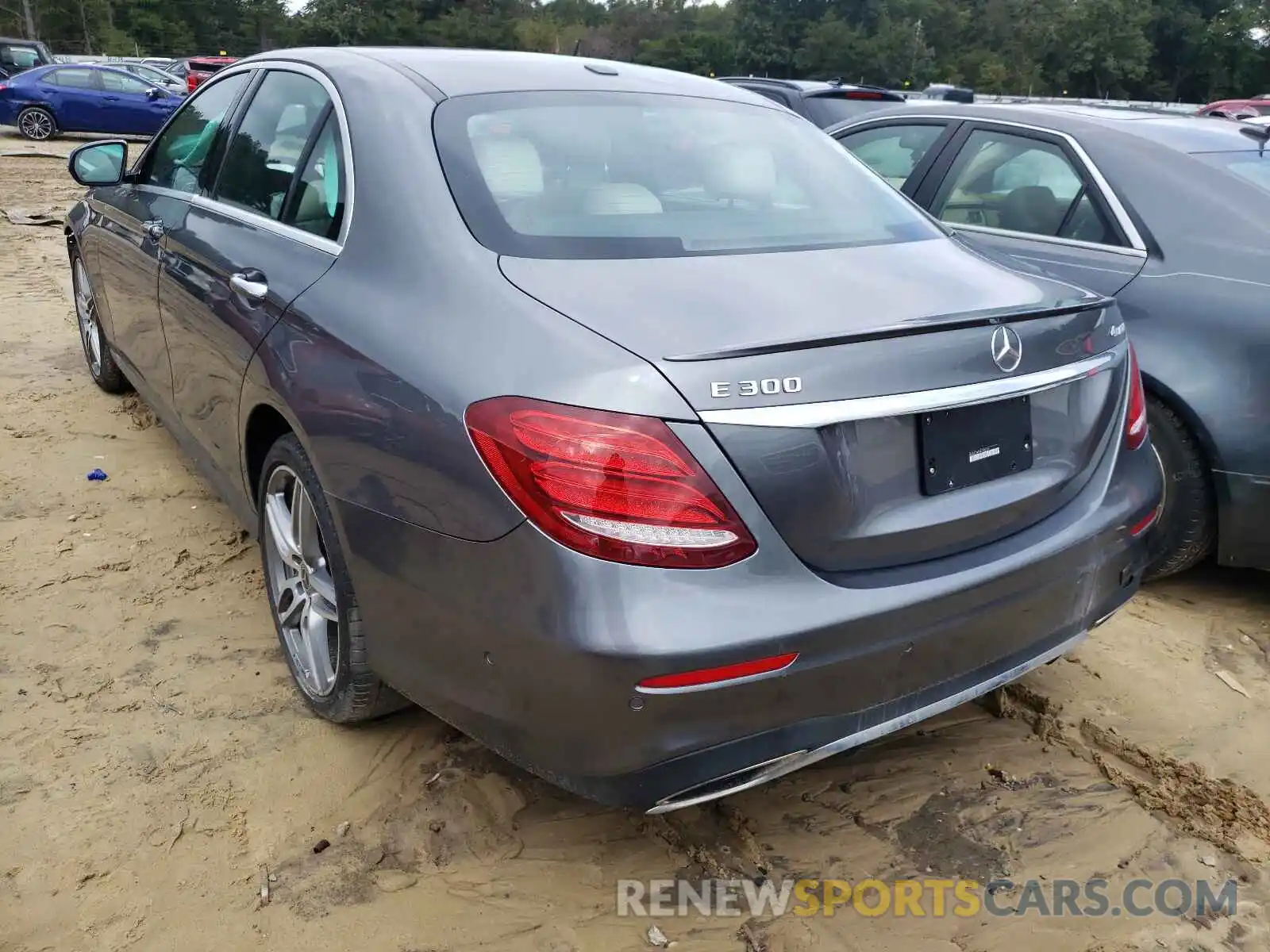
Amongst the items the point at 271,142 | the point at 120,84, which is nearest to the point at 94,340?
the point at 271,142

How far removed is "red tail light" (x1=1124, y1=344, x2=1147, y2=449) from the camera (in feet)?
8.30

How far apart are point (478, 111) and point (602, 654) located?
1.47 meters

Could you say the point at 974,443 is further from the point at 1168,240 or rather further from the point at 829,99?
the point at 829,99

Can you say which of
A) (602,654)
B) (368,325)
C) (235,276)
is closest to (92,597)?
(235,276)

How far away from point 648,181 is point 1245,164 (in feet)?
8.43

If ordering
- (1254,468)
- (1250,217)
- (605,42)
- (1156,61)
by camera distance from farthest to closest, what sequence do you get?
(605,42), (1156,61), (1250,217), (1254,468)

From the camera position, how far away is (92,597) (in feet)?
Answer: 11.2

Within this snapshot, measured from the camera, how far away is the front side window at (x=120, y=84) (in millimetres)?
18672

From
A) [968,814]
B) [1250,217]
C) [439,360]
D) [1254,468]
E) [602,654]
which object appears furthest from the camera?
[1250,217]

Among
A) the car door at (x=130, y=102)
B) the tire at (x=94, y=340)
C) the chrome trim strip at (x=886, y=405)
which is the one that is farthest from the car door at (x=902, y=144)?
the car door at (x=130, y=102)

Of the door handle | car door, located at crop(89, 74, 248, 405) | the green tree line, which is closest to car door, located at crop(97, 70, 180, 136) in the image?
car door, located at crop(89, 74, 248, 405)

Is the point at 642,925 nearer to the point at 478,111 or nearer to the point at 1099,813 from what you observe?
the point at 1099,813

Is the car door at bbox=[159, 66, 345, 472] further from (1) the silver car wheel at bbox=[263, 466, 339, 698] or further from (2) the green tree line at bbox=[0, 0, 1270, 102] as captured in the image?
(2) the green tree line at bbox=[0, 0, 1270, 102]

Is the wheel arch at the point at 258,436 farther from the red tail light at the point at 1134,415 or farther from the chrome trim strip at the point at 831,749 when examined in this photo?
the red tail light at the point at 1134,415
